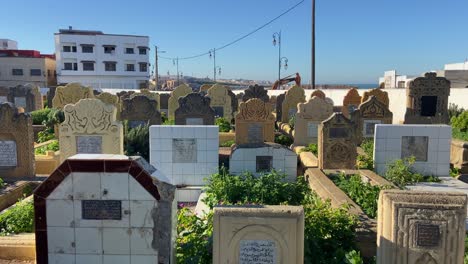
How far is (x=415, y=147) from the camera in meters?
8.80

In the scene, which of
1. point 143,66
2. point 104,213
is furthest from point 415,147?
point 143,66

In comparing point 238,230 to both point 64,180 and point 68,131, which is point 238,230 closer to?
point 64,180

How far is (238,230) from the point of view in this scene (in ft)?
12.5

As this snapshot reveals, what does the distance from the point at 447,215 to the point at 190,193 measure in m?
5.40

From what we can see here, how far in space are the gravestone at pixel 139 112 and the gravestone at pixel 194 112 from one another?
0.68 meters

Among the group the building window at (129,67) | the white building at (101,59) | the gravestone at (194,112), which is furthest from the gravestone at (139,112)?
the building window at (129,67)

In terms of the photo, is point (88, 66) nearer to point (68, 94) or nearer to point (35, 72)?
point (35, 72)

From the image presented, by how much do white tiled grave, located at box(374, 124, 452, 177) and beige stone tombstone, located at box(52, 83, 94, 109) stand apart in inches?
462

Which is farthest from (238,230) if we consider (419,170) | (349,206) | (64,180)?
(419,170)

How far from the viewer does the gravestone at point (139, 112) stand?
1207 centimetres

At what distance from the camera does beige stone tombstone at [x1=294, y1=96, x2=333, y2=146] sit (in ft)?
42.4

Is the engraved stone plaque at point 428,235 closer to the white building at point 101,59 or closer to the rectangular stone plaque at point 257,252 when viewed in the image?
the rectangular stone plaque at point 257,252

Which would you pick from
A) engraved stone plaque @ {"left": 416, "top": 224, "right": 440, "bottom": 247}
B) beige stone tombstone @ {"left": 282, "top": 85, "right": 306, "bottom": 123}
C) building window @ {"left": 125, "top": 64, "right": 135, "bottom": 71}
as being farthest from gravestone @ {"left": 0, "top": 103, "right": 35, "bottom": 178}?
building window @ {"left": 125, "top": 64, "right": 135, "bottom": 71}

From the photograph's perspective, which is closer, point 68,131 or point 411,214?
point 411,214
